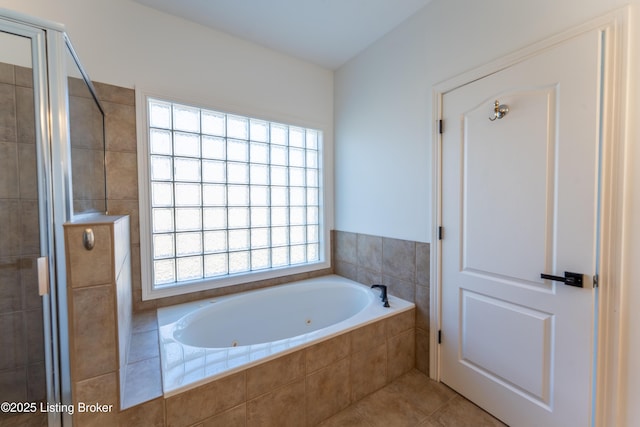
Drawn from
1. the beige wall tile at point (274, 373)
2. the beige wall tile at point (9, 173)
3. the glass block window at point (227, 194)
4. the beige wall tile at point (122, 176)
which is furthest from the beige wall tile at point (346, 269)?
the beige wall tile at point (9, 173)

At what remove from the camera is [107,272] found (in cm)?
98

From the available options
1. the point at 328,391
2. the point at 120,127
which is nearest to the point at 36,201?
the point at 120,127

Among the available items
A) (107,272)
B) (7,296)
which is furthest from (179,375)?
(7,296)

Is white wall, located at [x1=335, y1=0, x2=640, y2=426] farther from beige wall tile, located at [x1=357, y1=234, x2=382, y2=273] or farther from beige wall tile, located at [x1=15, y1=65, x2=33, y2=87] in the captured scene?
beige wall tile, located at [x1=15, y1=65, x2=33, y2=87]

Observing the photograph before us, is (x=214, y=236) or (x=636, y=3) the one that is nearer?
(x=636, y=3)

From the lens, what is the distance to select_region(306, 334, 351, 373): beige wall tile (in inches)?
56.6

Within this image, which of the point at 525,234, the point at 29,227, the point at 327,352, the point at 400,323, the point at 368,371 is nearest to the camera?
the point at 29,227

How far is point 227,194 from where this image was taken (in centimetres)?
221

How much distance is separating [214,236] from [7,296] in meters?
1.14

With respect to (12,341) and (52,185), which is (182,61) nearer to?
(52,185)

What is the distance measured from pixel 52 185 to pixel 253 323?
5.14ft

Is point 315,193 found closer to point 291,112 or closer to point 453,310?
point 291,112

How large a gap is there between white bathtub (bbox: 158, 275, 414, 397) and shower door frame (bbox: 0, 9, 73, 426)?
375 millimetres

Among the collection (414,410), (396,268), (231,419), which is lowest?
(414,410)
